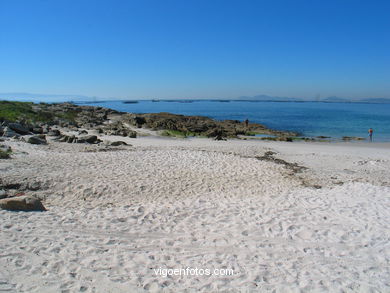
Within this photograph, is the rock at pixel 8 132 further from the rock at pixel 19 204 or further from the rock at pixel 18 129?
the rock at pixel 19 204

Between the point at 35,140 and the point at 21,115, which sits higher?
→ the point at 21,115

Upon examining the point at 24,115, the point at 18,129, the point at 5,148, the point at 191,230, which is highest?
the point at 24,115

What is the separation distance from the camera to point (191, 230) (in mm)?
6406

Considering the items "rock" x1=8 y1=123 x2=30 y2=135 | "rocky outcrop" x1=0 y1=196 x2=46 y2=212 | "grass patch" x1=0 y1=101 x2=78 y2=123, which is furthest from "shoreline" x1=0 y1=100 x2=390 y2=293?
"grass patch" x1=0 y1=101 x2=78 y2=123

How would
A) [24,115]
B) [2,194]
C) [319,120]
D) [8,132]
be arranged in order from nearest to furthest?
1. [2,194]
2. [8,132]
3. [24,115]
4. [319,120]

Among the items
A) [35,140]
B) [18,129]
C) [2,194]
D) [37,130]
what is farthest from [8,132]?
[2,194]

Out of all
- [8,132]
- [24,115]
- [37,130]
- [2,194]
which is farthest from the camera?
[24,115]

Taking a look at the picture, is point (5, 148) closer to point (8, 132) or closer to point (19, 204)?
point (8, 132)

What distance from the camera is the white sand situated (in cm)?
454

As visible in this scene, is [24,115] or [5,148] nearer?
[5,148]

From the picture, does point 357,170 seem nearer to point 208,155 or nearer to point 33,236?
point 208,155

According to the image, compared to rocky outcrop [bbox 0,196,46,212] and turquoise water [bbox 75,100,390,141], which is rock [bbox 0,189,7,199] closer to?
rocky outcrop [bbox 0,196,46,212]

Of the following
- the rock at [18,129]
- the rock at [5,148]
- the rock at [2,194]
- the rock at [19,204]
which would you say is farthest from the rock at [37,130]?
the rock at [19,204]

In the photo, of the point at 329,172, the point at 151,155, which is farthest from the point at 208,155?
the point at 329,172
